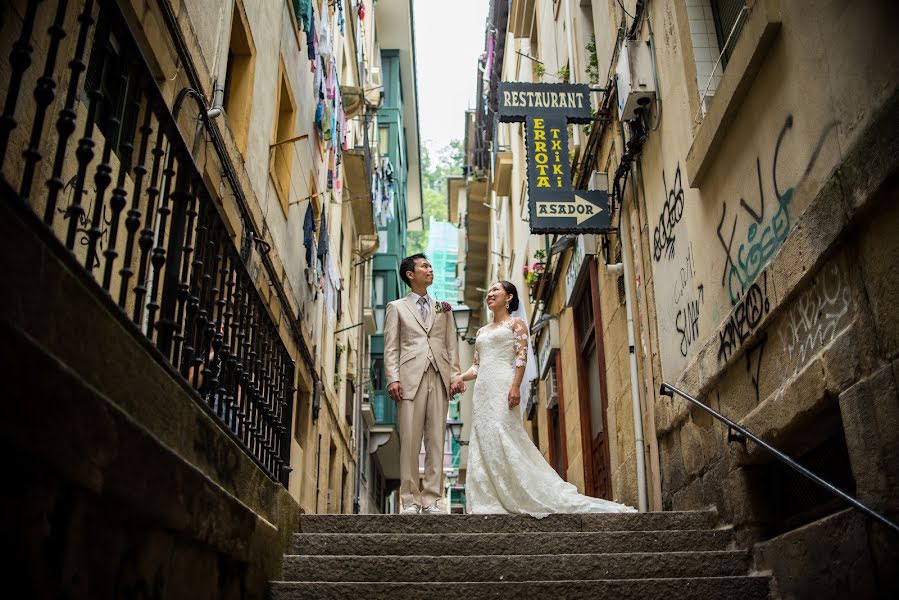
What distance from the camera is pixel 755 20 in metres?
5.06

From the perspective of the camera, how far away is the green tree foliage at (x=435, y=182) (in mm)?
50094

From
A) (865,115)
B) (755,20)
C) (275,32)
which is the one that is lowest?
(865,115)

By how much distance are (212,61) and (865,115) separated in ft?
18.5

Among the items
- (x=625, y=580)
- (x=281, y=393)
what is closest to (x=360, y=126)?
(x=281, y=393)

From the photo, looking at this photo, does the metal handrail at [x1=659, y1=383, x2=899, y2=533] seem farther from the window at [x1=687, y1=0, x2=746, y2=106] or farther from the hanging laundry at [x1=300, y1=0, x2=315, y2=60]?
the hanging laundry at [x1=300, y1=0, x2=315, y2=60]

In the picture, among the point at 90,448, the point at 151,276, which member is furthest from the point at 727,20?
the point at 90,448

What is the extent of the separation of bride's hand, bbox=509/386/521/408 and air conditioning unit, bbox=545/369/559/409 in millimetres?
7401

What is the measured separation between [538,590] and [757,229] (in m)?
2.52

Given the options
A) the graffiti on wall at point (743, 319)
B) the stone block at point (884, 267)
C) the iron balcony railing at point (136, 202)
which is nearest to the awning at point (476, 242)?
the graffiti on wall at point (743, 319)

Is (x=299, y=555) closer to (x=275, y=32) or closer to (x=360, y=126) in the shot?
(x=275, y=32)

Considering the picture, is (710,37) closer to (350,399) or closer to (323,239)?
(323,239)

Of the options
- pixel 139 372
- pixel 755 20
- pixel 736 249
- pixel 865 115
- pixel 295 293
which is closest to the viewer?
pixel 139 372

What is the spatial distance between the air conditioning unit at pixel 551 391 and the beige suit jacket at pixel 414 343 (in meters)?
7.43

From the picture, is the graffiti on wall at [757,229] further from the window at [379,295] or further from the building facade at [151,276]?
the window at [379,295]
